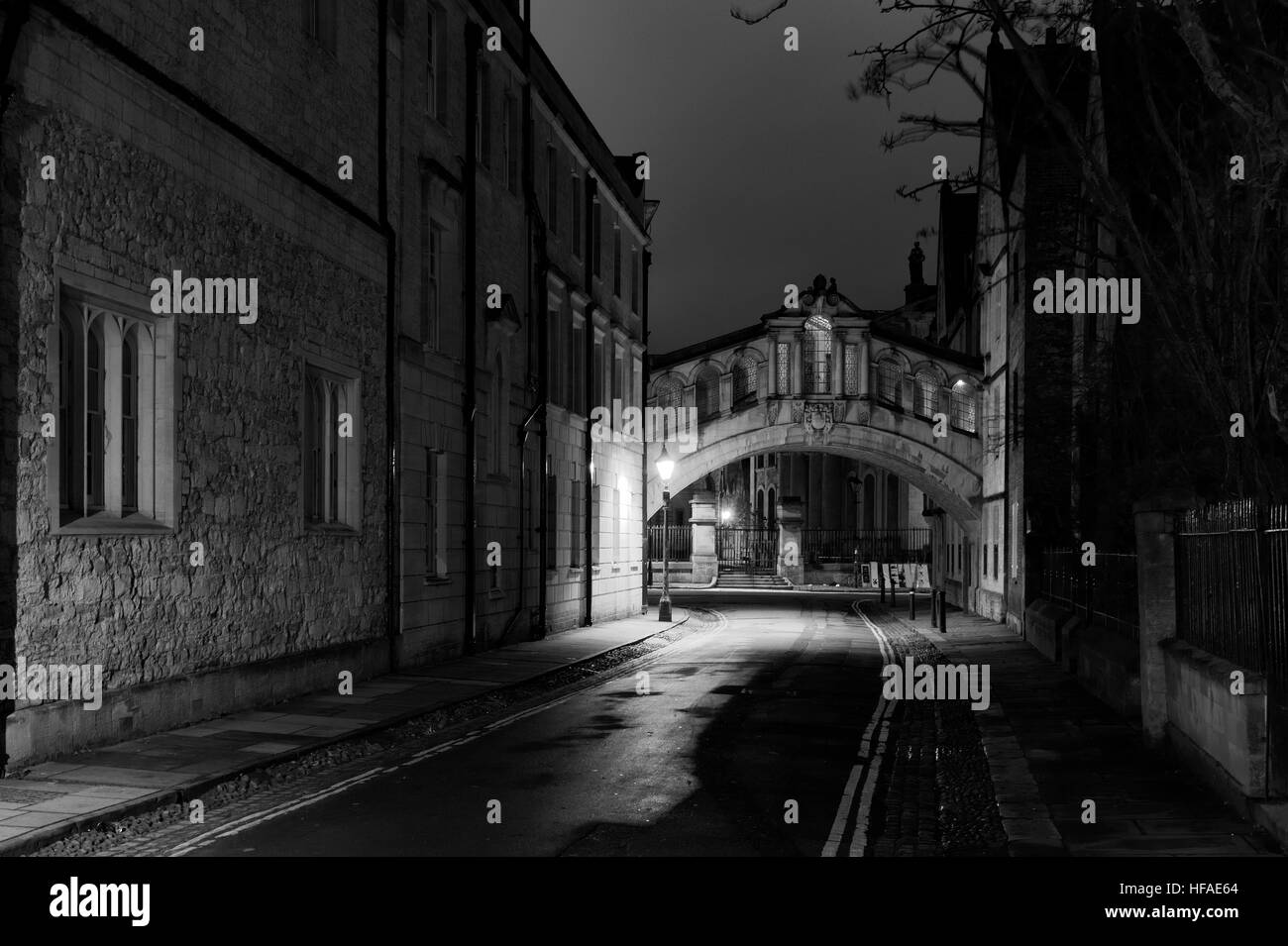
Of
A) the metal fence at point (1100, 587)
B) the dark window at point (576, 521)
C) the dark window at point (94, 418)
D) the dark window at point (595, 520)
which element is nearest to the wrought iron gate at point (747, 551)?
the dark window at point (595, 520)

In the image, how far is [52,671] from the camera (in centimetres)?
998

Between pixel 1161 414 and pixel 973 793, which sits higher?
pixel 1161 414

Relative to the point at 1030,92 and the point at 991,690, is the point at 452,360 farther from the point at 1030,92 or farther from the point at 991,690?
the point at 1030,92

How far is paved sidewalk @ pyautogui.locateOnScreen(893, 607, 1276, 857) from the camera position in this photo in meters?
7.70

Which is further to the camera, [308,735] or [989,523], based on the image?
[989,523]

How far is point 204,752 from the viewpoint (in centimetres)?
1042

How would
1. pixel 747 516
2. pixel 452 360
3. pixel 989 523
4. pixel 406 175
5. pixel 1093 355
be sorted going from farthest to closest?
pixel 747 516
pixel 989 523
pixel 1093 355
pixel 452 360
pixel 406 175

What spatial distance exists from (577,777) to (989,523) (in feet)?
86.4

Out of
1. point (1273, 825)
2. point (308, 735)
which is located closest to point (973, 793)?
point (1273, 825)

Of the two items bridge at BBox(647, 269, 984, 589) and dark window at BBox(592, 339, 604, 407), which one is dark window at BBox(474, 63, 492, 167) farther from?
bridge at BBox(647, 269, 984, 589)

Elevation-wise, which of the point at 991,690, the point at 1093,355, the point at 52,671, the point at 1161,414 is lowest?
the point at 991,690

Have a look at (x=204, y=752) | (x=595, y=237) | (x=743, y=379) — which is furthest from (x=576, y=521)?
(x=204, y=752)

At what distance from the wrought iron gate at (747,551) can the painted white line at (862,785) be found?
41.9 metres

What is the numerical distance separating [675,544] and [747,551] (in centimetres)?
527
